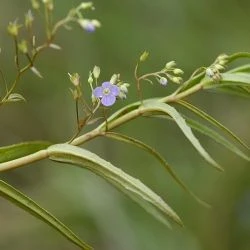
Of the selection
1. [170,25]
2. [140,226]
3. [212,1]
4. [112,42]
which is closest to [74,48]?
[112,42]

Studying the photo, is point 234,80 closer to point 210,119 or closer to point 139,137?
point 210,119

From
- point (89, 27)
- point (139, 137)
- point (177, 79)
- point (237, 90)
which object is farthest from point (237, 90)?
point (139, 137)

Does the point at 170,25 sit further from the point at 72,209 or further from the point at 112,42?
the point at 72,209

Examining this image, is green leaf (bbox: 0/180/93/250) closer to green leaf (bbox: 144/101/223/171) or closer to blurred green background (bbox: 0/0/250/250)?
green leaf (bbox: 144/101/223/171)

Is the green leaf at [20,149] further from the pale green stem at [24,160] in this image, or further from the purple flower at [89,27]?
the purple flower at [89,27]

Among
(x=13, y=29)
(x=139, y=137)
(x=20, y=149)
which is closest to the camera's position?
(x=13, y=29)

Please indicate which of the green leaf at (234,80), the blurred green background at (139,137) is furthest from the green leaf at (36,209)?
the blurred green background at (139,137)
